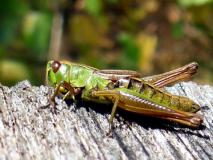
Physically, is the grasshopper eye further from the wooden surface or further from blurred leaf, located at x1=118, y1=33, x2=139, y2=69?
blurred leaf, located at x1=118, y1=33, x2=139, y2=69

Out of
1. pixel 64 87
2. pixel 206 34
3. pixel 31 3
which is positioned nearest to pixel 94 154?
pixel 64 87

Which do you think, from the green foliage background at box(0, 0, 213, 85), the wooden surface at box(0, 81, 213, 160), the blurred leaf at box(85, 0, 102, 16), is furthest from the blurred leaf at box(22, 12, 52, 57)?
the wooden surface at box(0, 81, 213, 160)

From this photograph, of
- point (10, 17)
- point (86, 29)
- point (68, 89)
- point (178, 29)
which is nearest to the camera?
point (68, 89)

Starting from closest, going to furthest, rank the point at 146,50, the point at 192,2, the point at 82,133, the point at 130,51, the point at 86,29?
the point at 82,133
the point at 192,2
the point at 130,51
the point at 146,50
the point at 86,29

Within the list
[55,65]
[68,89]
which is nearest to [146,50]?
[55,65]

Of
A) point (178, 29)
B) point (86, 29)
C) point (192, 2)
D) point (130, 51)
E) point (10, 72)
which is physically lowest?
point (10, 72)

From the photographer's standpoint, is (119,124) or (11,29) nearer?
(119,124)

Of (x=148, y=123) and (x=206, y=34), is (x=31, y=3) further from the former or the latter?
(x=148, y=123)

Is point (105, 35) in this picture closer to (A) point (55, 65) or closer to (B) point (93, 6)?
(B) point (93, 6)
